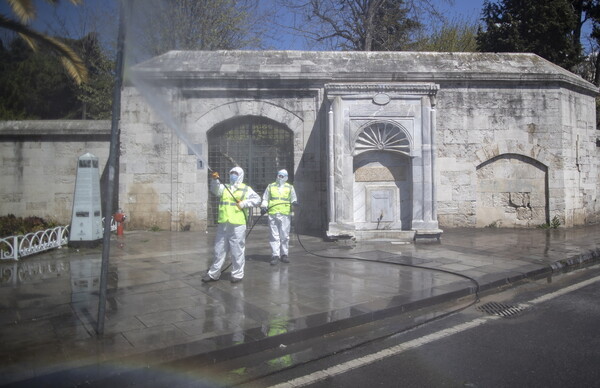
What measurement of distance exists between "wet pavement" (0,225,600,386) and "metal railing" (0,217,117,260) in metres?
0.23

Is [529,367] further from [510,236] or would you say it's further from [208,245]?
[510,236]

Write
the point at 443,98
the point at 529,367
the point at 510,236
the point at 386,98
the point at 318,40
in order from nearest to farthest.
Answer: the point at 529,367 < the point at 386,98 < the point at 510,236 < the point at 443,98 < the point at 318,40

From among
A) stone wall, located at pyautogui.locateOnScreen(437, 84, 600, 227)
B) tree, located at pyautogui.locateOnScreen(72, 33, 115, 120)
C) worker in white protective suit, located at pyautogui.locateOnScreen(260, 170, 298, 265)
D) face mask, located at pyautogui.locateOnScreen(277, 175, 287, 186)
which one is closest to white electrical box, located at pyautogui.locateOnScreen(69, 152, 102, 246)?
worker in white protective suit, located at pyautogui.locateOnScreen(260, 170, 298, 265)

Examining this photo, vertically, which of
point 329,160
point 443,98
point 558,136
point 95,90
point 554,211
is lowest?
point 554,211

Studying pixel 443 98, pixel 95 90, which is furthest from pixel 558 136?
pixel 95 90

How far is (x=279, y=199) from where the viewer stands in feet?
28.4

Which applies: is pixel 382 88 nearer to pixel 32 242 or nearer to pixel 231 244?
pixel 231 244

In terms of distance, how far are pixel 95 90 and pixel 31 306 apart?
20.5 metres

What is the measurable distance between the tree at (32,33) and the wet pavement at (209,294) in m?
3.90

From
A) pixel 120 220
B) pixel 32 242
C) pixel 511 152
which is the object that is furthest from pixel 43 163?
pixel 511 152

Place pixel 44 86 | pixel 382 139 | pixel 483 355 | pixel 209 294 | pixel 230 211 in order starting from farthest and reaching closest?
pixel 44 86
pixel 382 139
pixel 230 211
pixel 209 294
pixel 483 355

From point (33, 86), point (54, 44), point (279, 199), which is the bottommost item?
point (279, 199)

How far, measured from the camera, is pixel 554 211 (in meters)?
13.3

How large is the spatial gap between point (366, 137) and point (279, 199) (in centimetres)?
363
